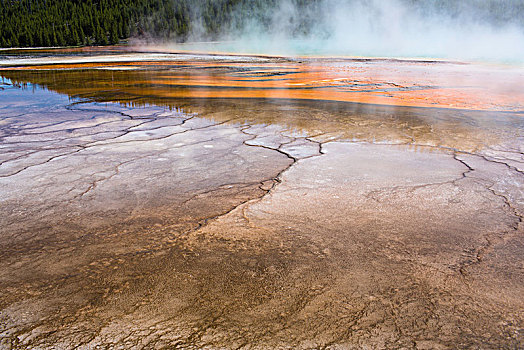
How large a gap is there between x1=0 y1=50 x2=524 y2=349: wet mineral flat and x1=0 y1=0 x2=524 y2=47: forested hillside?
40.3 metres

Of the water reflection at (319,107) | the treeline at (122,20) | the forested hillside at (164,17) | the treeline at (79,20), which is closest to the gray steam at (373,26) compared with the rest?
the forested hillside at (164,17)

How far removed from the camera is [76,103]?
7457mm

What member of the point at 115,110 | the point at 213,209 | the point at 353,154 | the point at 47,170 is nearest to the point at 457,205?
the point at 353,154

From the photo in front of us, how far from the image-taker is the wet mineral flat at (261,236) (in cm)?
174

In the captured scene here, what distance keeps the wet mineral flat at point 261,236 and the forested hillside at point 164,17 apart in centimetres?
4027

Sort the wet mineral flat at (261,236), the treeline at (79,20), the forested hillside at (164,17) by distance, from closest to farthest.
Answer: the wet mineral flat at (261,236)
the treeline at (79,20)
the forested hillside at (164,17)

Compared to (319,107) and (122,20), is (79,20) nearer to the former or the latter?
(122,20)

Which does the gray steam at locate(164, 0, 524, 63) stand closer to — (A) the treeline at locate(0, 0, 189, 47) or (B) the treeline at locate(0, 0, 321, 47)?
(B) the treeline at locate(0, 0, 321, 47)

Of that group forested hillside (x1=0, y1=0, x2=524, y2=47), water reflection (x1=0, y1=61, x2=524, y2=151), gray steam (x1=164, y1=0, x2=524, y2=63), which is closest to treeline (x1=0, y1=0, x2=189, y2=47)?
forested hillside (x1=0, y1=0, x2=524, y2=47)

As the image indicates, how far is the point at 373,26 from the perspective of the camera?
1591 inches

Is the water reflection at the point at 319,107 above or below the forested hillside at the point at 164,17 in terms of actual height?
below

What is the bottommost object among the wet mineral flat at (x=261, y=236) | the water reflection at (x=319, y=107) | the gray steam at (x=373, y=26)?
the wet mineral flat at (x=261, y=236)

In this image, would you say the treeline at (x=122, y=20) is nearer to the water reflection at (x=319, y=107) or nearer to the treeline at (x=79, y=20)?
the treeline at (x=79, y=20)

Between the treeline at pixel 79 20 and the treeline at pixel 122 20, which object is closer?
the treeline at pixel 79 20
